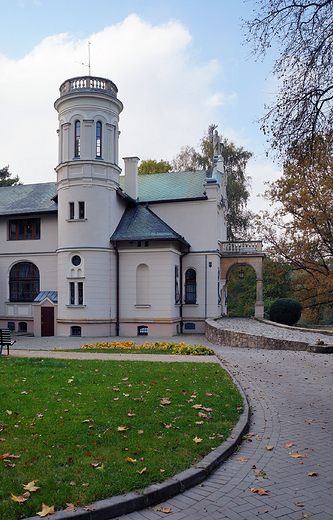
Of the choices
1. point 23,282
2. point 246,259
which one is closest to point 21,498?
point 246,259

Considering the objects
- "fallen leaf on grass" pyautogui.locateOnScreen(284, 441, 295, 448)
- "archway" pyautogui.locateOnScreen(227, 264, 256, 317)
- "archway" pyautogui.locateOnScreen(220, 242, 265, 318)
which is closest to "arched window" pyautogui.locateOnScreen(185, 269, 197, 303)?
"archway" pyautogui.locateOnScreen(220, 242, 265, 318)

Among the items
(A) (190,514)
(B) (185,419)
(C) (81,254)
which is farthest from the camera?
(C) (81,254)

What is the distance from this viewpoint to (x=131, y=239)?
26.0m

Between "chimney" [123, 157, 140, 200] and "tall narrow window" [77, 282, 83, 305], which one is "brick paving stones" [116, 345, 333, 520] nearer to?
"tall narrow window" [77, 282, 83, 305]

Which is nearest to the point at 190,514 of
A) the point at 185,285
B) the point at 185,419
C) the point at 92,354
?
the point at 185,419

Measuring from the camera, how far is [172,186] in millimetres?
31016

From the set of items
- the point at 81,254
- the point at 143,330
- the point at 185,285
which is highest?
the point at 81,254

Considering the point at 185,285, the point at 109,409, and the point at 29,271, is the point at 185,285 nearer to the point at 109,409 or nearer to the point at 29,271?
the point at 29,271

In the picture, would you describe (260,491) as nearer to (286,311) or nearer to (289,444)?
(289,444)

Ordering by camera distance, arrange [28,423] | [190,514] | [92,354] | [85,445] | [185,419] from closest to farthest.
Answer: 1. [190,514]
2. [85,445]
3. [28,423]
4. [185,419]
5. [92,354]

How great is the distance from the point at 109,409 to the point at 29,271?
79.3 feet

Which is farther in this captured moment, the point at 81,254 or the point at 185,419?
the point at 81,254

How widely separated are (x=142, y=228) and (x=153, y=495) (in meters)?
22.6

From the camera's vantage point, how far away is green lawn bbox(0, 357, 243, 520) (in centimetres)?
477
